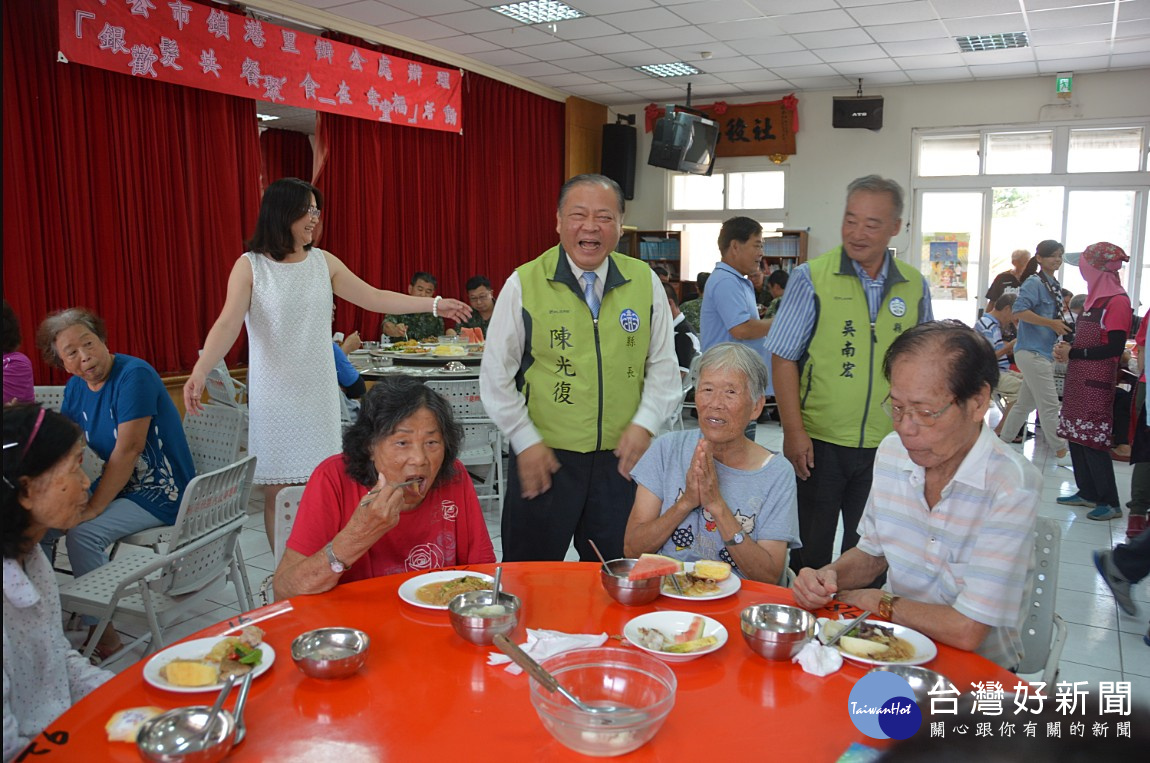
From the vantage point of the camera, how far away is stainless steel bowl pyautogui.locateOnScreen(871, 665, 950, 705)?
4.27 feet

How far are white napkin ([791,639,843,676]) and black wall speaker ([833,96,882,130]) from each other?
904cm

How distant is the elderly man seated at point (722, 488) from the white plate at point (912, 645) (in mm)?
398

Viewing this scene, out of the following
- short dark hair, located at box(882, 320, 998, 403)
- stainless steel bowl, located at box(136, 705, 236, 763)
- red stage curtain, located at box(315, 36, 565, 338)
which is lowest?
stainless steel bowl, located at box(136, 705, 236, 763)

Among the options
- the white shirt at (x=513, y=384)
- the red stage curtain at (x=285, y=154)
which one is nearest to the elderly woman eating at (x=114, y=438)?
the white shirt at (x=513, y=384)

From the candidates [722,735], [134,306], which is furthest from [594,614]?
[134,306]

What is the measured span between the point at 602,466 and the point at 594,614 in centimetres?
96

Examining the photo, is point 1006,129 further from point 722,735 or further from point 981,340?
point 722,735

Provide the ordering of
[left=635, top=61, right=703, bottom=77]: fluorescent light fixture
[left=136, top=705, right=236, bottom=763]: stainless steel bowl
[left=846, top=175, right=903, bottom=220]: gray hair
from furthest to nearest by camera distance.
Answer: [left=635, top=61, right=703, bottom=77]: fluorescent light fixture, [left=846, top=175, right=903, bottom=220]: gray hair, [left=136, top=705, right=236, bottom=763]: stainless steel bowl

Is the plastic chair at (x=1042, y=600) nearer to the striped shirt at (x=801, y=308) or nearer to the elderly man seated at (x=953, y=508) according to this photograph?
the elderly man seated at (x=953, y=508)

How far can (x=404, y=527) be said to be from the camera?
77.0 inches

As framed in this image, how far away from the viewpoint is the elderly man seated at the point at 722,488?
192 centimetres

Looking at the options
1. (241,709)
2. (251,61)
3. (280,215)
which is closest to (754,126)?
(251,61)

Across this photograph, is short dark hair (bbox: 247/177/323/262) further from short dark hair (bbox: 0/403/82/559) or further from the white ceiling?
the white ceiling

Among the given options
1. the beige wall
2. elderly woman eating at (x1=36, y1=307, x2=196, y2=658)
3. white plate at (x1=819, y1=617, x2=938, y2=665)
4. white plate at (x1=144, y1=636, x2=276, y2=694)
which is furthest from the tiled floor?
the beige wall
